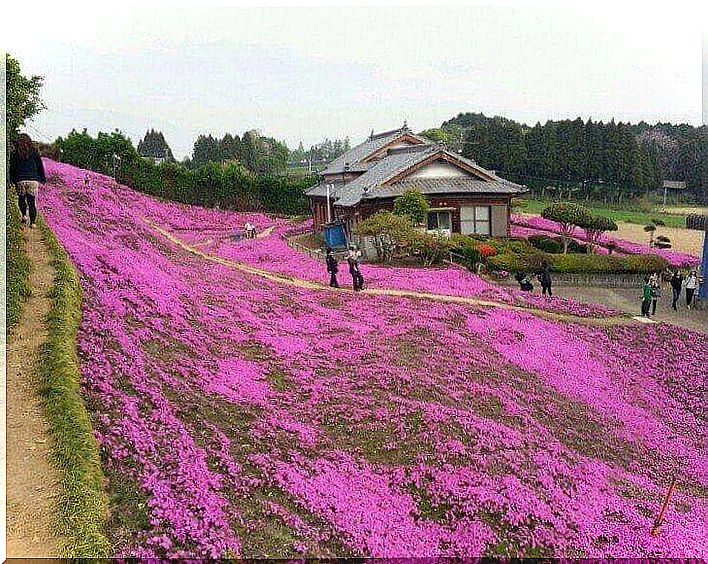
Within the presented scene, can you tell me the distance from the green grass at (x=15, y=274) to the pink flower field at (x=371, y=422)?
3.50ft

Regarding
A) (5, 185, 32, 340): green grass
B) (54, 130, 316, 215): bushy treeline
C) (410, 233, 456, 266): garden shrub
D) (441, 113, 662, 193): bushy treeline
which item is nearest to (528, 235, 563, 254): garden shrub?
(410, 233, 456, 266): garden shrub

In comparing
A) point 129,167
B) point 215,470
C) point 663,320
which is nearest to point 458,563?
point 215,470

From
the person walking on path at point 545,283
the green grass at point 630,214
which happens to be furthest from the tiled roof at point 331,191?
the green grass at point 630,214

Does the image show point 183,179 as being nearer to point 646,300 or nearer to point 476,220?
point 476,220

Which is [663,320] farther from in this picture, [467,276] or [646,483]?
[646,483]

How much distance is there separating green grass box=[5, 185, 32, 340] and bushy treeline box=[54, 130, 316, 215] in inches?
1456

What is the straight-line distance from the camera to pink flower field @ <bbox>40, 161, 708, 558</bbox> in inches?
306

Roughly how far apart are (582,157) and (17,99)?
60.7 meters

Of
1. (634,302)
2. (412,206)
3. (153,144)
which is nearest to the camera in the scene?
(634,302)

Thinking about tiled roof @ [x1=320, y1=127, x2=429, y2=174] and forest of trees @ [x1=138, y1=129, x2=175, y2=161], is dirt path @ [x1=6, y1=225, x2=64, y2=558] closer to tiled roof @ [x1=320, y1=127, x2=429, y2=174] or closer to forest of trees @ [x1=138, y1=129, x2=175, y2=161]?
tiled roof @ [x1=320, y1=127, x2=429, y2=174]

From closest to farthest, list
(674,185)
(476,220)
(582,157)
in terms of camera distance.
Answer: (476,220), (582,157), (674,185)

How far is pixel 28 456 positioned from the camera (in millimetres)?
7082

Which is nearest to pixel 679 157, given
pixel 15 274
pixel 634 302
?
pixel 634 302

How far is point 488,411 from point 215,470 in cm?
594
